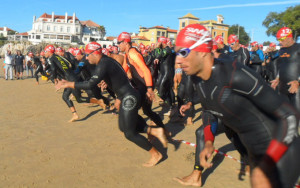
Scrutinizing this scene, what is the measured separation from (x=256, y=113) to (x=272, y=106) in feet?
0.57

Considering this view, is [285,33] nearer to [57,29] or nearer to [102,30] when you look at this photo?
[57,29]

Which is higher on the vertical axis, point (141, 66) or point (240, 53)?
point (240, 53)

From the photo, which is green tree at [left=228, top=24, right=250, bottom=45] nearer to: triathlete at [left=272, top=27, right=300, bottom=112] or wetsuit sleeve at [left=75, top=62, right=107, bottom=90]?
triathlete at [left=272, top=27, right=300, bottom=112]

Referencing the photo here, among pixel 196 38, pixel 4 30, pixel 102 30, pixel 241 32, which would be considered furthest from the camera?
pixel 4 30

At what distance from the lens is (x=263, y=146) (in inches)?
87.2

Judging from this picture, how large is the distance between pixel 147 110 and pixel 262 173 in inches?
137

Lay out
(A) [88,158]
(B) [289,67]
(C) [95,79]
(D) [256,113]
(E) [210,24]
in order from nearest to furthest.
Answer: (D) [256,113] → (C) [95,79] → (A) [88,158] → (B) [289,67] → (E) [210,24]

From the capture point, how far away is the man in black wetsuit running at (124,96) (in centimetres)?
420

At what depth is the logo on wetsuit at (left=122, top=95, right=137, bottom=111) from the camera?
168 inches

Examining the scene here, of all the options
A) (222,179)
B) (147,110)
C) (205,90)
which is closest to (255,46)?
(147,110)

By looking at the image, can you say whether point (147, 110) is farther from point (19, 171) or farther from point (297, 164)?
point (297, 164)

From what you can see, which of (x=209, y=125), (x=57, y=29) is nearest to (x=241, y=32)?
(x=57, y=29)

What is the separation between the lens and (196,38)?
2.42 m

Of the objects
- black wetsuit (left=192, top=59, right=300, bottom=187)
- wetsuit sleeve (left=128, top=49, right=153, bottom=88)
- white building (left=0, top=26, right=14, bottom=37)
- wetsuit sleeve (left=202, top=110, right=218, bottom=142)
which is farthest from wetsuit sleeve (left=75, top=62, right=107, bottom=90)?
white building (left=0, top=26, right=14, bottom=37)
